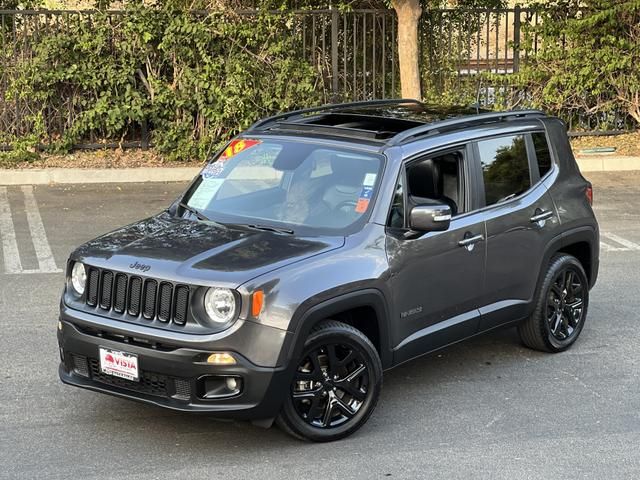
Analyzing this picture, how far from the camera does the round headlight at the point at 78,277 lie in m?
5.65

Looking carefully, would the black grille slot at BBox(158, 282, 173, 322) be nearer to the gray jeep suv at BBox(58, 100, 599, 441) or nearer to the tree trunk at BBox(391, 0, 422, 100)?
the gray jeep suv at BBox(58, 100, 599, 441)

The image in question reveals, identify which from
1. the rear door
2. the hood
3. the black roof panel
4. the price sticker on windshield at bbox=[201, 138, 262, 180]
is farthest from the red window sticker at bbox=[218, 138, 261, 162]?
the rear door

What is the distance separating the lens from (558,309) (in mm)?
7109

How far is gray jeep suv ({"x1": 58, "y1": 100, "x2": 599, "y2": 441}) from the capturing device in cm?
518

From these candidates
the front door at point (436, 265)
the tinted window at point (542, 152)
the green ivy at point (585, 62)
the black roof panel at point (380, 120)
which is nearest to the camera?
the front door at point (436, 265)

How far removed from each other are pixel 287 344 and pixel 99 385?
3.51 ft

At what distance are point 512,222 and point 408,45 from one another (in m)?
9.20

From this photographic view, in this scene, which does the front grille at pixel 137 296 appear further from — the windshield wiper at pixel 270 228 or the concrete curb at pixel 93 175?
the concrete curb at pixel 93 175

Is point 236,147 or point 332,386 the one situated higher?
point 236,147

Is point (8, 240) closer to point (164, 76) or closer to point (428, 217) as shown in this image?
point (164, 76)

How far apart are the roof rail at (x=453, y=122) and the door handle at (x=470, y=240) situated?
0.69 meters

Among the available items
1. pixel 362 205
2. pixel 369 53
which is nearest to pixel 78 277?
pixel 362 205

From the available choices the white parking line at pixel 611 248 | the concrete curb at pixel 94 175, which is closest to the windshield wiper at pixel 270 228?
the white parking line at pixel 611 248

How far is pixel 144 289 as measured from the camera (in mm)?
5297
